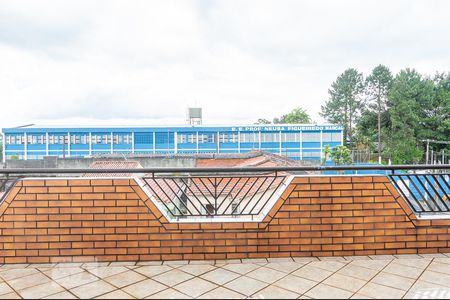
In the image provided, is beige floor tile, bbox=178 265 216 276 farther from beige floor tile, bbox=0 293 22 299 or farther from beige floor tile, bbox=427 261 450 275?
beige floor tile, bbox=427 261 450 275

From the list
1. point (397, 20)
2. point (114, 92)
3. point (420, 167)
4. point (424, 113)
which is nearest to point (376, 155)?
point (424, 113)

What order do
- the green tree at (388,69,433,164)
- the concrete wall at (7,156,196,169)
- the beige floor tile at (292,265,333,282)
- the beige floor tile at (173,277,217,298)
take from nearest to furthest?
1. the beige floor tile at (173,277,217,298)
2. the beige floor tile at (292,265,333,282)
3. the concrete wall at (7,156,196,169)
4. the green tree at (388,69,433,164)

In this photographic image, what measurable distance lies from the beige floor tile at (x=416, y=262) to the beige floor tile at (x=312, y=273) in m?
0.80

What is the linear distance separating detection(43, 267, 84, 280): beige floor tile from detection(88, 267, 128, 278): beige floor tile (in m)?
0.13

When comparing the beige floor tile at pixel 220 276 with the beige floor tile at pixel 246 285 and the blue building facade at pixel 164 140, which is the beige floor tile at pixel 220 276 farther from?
the blue building facade at pixel 164 140

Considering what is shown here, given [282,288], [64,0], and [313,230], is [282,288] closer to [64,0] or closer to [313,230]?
[313,230]

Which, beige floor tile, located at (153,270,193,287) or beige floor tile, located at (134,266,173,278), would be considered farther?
beige floor tile, located at (134,266,173,278)

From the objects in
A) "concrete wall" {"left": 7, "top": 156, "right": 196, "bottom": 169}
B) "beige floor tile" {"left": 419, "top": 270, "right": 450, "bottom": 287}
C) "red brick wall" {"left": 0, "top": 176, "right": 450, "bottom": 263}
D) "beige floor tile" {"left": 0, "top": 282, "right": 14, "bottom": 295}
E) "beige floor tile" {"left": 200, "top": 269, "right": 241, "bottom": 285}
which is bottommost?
"concrete wall" {"left": 7, "top": 156, "right": 196, "bottom": 169}

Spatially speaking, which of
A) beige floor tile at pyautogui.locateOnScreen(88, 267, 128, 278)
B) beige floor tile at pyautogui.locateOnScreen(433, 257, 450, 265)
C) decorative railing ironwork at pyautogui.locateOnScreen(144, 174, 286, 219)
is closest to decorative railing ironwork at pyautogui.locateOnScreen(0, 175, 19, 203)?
beige floor tile at pyautogui.locateOnScreen(88, 267, 128, 278)

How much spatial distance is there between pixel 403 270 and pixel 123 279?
2505 millimetres

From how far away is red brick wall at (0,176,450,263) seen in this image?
9.39 ft

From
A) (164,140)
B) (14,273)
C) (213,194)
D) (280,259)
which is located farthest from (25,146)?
(280,259)

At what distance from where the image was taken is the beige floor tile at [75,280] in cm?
242

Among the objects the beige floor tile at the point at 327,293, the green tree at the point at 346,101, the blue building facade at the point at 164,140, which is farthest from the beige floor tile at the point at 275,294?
the green tree at the point at 346,101
